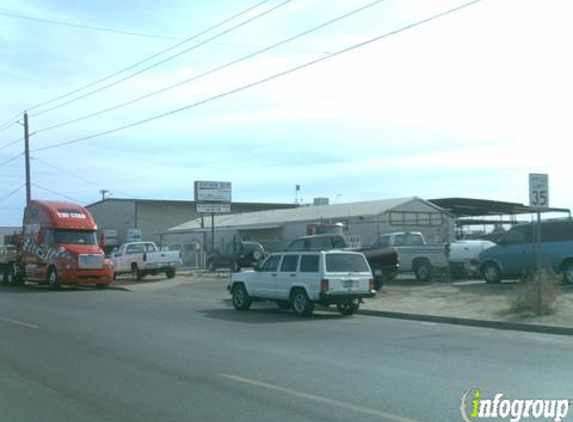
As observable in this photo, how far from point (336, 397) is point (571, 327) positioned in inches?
344

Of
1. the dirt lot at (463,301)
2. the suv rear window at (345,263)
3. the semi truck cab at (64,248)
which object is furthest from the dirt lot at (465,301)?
the semi truck cab at (64,248)

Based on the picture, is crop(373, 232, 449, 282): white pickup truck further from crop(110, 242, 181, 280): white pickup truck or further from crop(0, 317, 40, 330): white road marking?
crop(0, 317, 40, 330): white road marking

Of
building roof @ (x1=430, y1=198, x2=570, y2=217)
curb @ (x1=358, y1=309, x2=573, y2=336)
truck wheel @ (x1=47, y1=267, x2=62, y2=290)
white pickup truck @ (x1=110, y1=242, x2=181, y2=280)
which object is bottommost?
curb @ (x1=358, y1=309, x2=573, y2=336)

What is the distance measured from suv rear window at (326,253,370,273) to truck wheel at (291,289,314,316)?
998 millimetres

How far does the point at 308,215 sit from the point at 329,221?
643 centimetres

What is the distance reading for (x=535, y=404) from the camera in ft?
26.4

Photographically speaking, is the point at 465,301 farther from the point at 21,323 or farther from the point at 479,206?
the point at 479,206

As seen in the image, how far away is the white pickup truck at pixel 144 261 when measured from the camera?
36062mm

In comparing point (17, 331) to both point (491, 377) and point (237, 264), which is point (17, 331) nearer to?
point (491, 377)

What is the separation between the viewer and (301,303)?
61.7 ft

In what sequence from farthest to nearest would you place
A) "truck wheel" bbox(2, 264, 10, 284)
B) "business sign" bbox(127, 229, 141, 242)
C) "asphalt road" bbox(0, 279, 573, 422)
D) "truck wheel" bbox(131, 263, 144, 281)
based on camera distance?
"business sign" bbox(127, 229, 141, 242) → "truck wheel" bbox(131, 263, 144, 281) → "truck wheel" bbox(2, 264, 10, 284) → "asphalt road" bbox(0, 279, 573, 422)

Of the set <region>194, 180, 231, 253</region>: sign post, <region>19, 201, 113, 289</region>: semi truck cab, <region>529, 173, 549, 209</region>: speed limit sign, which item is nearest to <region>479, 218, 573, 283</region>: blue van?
<region>529, 173, 549, 209</region>: speed limit sign

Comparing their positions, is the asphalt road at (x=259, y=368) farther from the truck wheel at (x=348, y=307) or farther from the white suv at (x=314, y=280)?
the truck wheel at (x=348, y=307)

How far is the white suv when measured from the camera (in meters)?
18.3
